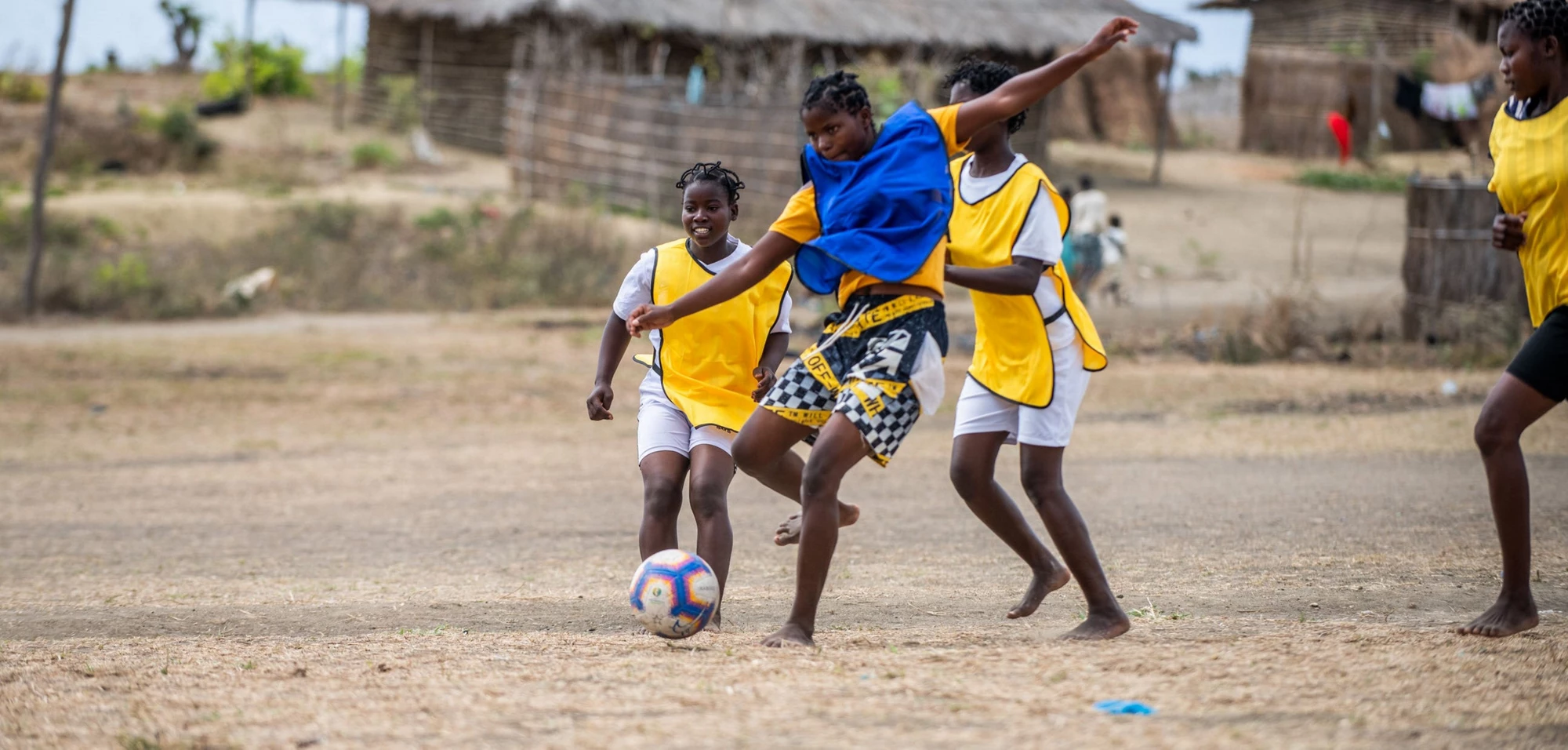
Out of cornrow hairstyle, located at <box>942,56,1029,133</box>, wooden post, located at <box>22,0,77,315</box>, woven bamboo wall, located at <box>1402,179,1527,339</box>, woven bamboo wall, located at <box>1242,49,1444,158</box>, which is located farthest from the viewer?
woven bamboo wall, located at <box>1242,49,1444,158</box>

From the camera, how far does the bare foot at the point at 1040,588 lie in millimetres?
4883

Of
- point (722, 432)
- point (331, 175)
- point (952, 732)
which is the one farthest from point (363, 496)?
point (331, 175)

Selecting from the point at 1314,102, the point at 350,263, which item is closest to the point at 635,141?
the point at 350,263

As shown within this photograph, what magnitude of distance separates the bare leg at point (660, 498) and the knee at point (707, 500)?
0.11 metres

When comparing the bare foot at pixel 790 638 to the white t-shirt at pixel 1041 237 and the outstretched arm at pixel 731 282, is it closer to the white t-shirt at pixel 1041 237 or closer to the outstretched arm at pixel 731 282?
the outstretched arm at pixel 731 282

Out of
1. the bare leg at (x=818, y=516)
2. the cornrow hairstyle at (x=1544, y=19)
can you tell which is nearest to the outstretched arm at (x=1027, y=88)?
the bare leg at (x=818, y=516)

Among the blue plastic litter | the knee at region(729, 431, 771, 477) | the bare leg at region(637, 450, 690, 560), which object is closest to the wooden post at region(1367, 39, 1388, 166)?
the bare leg at region(637, 450, 690, 560)

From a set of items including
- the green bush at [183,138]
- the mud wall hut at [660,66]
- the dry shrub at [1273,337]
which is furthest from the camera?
the green bush at [183,138]

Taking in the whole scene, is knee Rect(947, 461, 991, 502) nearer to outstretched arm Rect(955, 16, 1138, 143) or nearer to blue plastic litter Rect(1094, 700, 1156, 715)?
outstretched arm Rect(955, 16, 1138, 143)

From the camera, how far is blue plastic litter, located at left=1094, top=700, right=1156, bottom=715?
3395mm

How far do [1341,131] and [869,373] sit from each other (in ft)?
97.5

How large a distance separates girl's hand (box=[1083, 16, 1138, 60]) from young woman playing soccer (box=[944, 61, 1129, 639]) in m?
0.42

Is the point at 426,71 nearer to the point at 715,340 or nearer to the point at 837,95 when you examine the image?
the point at 715,340

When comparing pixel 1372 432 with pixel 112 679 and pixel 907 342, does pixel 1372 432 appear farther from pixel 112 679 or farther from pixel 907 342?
pixel 112 679
